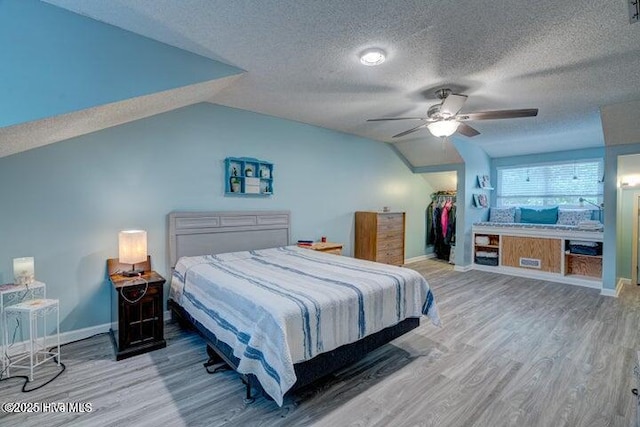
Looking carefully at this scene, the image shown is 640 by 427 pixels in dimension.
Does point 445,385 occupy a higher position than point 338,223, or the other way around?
point 338,223

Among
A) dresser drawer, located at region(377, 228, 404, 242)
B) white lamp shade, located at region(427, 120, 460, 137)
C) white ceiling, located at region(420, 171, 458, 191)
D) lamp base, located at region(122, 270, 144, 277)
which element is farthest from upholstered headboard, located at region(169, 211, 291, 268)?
white ceiling, located at region(420, 171, 458, 191)

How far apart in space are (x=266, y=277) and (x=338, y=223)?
2.76 meters

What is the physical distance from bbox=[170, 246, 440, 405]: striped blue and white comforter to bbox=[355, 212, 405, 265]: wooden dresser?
213cm

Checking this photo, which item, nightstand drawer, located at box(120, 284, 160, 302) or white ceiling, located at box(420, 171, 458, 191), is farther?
white ceiling, located at box(420, 171, 458, 191)

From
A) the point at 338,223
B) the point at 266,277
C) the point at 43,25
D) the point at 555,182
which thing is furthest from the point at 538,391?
the point at 555,182

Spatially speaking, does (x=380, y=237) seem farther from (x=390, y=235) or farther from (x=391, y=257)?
(x=391, y=257)

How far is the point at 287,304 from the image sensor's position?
6.36ft

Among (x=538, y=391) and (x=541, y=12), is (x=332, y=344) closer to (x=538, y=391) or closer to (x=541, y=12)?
(x=538, y=391)

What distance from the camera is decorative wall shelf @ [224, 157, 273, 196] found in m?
3.81

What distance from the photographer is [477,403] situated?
2025 mm

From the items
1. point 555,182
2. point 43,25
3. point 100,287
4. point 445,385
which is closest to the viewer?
point 43,25

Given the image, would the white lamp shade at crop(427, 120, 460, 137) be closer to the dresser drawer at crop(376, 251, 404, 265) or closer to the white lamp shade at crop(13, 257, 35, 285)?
the dresser drawer at crop(376, 251, 404, 265)

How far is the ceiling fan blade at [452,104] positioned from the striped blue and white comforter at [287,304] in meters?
1.68

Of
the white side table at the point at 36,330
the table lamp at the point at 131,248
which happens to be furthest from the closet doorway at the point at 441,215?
the white side table at the point at 36,330
